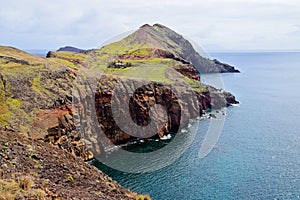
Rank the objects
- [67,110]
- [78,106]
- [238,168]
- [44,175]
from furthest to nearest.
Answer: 1. [78,106]
2. [67,110]
3. [238,168]
4. [44,175]

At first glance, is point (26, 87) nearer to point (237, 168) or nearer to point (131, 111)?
point (131, 111)

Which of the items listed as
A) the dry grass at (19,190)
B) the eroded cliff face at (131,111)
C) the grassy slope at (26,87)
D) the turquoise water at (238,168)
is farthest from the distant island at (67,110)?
the turquoise water at (238,168)

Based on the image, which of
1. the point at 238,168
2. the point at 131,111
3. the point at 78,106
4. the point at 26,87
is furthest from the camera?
the point at 131,111

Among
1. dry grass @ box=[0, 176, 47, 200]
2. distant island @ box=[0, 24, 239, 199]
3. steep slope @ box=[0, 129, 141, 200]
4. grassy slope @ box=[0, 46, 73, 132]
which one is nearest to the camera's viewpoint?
dry grass @ box=[0, 176, 47, 200]

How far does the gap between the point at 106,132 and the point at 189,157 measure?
20544mm

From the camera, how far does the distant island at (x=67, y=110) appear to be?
22.1 metres

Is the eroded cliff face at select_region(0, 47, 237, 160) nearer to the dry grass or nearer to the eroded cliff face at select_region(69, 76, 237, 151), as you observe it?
the eroded cliff face at select_region(69, 76, 237, 151)

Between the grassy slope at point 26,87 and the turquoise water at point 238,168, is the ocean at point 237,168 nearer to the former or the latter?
the turquoise water at point 238,168

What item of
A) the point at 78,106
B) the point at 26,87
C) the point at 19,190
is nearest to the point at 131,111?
the point at 78,106

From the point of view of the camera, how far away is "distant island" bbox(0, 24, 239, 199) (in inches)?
869

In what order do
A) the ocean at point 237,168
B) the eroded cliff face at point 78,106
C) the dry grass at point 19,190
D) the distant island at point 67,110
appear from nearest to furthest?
1. the dry grass at point 19,190
2. the distant island at point 67,110
3. the ocean at point 237,168
4. the eroded cliff face at point 78,106

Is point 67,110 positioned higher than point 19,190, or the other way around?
point 67,110

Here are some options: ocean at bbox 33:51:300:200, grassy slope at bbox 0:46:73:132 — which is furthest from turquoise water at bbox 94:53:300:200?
grassy slope at bbox 0:46:73:132

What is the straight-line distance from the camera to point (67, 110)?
61.4 metres
